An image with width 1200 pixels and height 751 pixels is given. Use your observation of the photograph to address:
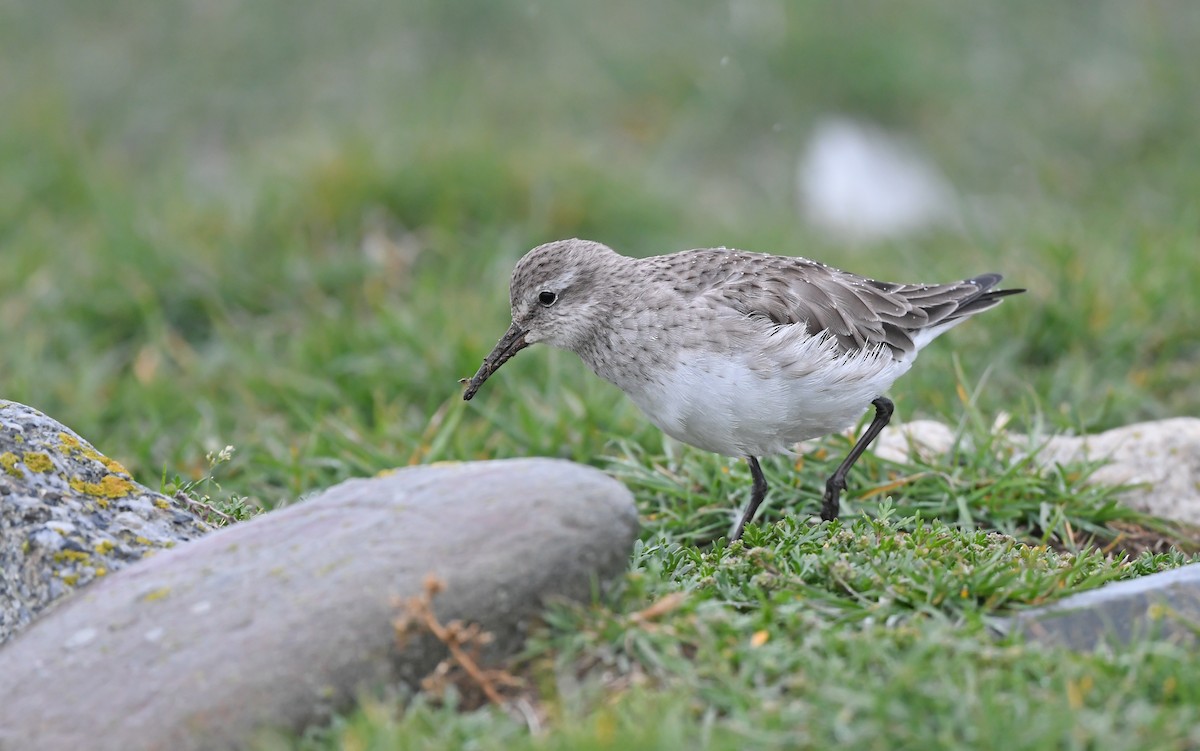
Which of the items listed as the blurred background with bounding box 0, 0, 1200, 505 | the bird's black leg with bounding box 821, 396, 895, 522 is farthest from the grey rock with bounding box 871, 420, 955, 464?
the blurred background with bounding box 0, 0, 1200, 505

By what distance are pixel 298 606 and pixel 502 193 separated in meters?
6.86

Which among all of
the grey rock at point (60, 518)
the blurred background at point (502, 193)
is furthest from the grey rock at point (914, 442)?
the grey rock at point (60, 518)

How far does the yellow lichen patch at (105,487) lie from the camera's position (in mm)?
4645

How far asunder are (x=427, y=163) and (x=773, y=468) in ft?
16.8

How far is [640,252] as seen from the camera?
10578mm

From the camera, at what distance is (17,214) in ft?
36.2

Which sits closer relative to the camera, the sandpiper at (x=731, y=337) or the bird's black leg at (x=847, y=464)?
the sandpiper at (x=731, y=337)

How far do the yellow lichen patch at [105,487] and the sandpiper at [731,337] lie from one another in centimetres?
172

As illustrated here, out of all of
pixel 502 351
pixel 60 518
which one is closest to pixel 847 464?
pixel 502 351

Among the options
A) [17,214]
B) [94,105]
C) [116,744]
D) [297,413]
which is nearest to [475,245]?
[297,413]

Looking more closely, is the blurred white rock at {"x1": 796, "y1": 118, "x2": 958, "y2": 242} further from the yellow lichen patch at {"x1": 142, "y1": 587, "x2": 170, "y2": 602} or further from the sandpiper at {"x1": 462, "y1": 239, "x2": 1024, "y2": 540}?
the yellow lichen patch at {"x1": 142, "y1": 587, "x2": 170, "y2": 602}

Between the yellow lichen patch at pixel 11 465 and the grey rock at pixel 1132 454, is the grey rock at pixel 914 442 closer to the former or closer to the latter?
the grey rock at pixel 1132 454

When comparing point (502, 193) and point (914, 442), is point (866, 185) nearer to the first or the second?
point (502, 193)

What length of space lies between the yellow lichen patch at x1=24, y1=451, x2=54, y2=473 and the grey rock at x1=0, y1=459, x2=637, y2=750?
57 cm
